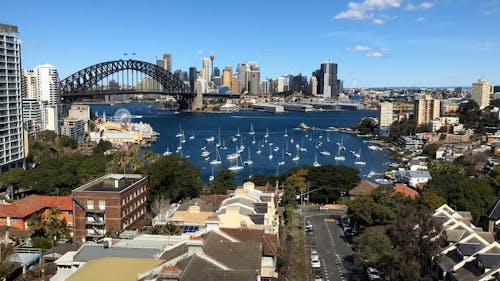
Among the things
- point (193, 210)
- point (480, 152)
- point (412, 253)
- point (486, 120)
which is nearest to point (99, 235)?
point (193, 210)

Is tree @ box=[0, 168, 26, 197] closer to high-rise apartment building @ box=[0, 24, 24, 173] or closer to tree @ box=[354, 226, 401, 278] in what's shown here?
high-rise apartment building @ box=[0, 24, 24, 173]

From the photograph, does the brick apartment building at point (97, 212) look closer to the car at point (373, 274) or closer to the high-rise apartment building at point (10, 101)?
the car at point (373, 274)

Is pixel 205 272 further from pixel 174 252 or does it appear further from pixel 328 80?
pixel 328 80

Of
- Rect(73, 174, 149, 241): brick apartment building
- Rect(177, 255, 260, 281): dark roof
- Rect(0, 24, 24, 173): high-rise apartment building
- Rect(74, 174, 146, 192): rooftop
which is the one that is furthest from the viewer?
Rect(0, 24, 24, 173): high-rise apartment building

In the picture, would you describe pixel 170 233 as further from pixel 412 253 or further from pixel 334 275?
pixel 412 253

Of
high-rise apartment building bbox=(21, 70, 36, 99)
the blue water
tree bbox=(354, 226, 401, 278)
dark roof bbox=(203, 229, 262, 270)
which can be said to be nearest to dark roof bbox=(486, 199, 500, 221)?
tree bbox=(354, 226, 401, 278)

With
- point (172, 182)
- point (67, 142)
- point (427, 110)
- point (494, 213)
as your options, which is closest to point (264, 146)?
point (67, 142)

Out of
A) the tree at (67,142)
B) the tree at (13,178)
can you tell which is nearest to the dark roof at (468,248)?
the tree at (13,178)
